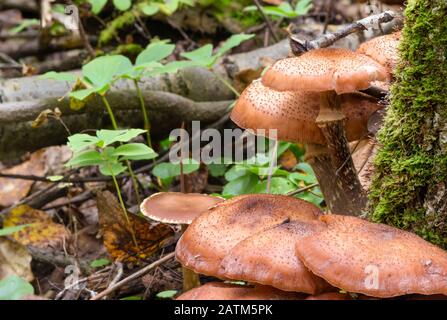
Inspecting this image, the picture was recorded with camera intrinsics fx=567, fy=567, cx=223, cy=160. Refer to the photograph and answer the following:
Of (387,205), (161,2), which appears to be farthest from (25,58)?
(387,205)

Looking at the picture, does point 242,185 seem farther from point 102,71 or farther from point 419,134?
point 419,134

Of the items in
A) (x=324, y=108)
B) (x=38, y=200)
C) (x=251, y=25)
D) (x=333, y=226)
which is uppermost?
(x=324, y=108)

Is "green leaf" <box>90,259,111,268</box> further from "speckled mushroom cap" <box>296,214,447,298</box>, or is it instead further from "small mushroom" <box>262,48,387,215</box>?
"speckled mushroom cap" <box>296,214,447,298</box>

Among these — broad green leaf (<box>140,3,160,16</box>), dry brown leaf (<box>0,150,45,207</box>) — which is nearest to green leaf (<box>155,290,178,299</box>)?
dry brown leaf (<box>0,150,45,207</box>)

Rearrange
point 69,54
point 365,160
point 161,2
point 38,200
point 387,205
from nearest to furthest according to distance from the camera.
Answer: point 387,205 → point 365,160 → point 38,200 → point 161,2 → point 69,54

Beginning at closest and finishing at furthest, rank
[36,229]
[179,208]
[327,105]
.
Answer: [327,105], [179,208], [36,229]

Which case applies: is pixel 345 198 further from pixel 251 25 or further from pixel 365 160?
pixel 251 25

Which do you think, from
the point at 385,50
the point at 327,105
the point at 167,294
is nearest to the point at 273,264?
the point at 327,105
